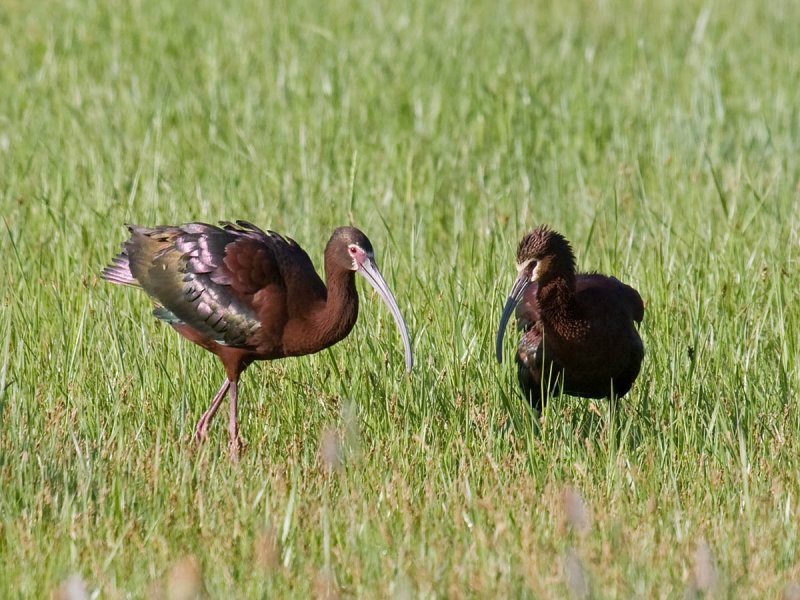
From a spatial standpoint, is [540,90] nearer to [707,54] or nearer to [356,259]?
[707,54]

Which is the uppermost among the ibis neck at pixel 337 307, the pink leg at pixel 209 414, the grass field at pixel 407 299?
the ibis neck at pixel 337 307

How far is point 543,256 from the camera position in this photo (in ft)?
16.3

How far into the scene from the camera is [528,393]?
210 inches

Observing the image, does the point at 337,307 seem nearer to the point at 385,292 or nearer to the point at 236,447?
the point at 385,292

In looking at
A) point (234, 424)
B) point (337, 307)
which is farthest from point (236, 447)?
point (337, 307)

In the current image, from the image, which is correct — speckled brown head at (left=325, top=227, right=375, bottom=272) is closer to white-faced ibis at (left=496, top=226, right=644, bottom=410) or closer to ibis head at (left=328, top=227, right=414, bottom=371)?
ibis head at (left=328, top=227, right=414, bottom=371)

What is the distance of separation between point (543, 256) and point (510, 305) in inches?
8.8

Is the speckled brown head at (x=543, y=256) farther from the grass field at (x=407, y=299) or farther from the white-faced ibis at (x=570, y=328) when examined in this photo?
the grass field at (x=407, y=299)

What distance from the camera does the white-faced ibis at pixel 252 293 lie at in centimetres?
490

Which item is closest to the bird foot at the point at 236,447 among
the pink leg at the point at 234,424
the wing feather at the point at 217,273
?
the pink leg at the point at 234,424

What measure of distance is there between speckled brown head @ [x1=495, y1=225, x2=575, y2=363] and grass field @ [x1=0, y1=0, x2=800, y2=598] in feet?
1.32

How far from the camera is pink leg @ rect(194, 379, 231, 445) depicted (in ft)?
16.3

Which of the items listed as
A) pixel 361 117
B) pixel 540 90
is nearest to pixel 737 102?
pixel 540 90

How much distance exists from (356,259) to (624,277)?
181 centimetres
